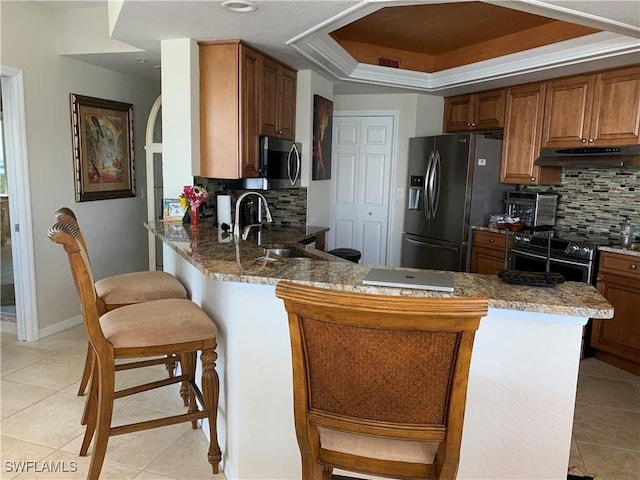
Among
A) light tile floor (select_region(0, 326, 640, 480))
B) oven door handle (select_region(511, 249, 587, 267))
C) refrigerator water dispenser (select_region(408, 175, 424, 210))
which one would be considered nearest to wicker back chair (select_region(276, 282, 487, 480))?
light tile floor (select_region(0, 326, 640, 480))

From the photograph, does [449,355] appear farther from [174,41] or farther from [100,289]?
[174,41]

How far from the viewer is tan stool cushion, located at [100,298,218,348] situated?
1888 millimetres

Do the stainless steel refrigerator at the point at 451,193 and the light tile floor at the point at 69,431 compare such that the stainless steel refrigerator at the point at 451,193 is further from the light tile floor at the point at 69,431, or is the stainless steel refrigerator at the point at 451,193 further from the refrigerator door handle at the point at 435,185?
the light tile floor at the point at 69,431

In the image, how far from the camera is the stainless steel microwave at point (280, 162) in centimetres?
365

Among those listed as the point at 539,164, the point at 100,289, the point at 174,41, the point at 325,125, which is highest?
the point at 174,41

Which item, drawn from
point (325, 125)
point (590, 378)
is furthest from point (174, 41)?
point (590, 378)

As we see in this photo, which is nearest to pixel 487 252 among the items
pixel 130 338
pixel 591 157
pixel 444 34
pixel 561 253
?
pixel 561 253

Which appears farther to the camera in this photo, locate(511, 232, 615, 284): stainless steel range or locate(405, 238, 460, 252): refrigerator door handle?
locate(405, 238, 460, 252): refrigerator door handle

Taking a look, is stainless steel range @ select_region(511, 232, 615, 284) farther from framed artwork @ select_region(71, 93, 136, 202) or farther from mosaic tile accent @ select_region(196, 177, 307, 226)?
framed artwork @ select_region(71, 93, 136, 202)

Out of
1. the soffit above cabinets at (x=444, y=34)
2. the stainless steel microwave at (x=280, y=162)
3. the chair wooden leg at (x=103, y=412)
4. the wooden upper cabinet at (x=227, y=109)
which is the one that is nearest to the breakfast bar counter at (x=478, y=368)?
the chair wooden leg at (x=103, y=412)

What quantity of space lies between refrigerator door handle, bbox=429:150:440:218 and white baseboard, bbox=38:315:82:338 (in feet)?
11.6

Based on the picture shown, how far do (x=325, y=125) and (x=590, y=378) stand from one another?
3.15 meters

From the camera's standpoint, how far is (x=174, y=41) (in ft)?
10.7

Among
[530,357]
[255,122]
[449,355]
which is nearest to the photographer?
[449,355]
